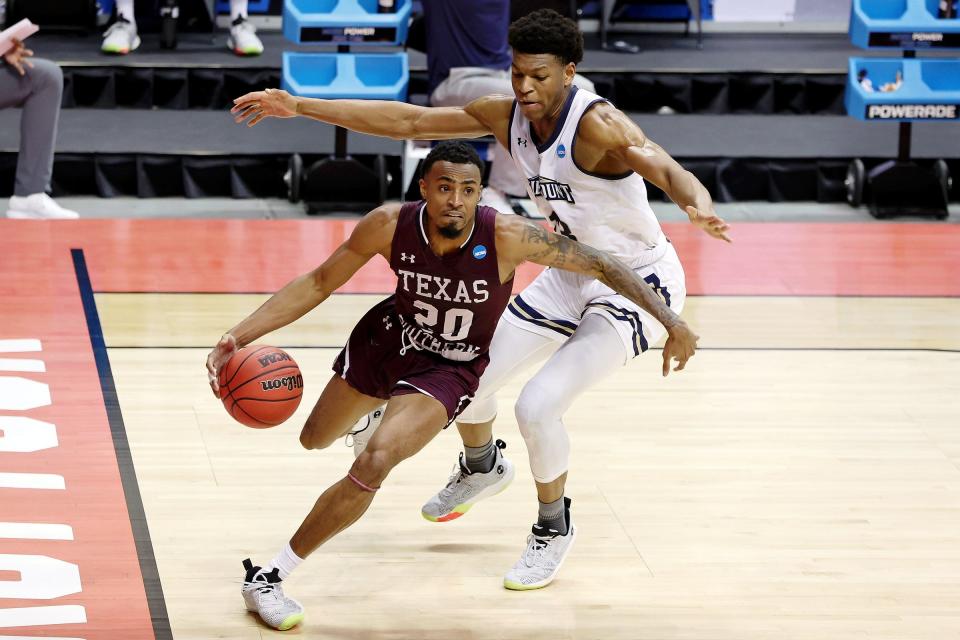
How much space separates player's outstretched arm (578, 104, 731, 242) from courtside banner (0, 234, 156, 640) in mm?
1873

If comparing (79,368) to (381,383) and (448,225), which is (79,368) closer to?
(381,383)

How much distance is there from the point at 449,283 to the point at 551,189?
1.64 ft

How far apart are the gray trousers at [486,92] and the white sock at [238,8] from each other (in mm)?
2023

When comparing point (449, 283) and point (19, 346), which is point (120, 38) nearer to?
point (19, 346)

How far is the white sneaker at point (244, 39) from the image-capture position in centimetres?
982

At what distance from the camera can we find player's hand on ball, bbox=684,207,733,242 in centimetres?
Result: 398

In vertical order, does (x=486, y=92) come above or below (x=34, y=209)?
above

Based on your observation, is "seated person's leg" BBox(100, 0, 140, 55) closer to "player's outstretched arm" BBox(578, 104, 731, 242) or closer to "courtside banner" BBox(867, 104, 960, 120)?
"courtside banner" BBox(867, 104, 960, 120)

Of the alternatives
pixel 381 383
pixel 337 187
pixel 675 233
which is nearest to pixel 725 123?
pixel 675 233

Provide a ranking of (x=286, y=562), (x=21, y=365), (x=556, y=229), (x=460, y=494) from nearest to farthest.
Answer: (x=286, y=562), (x=556, y=229), (x=460, y=494), (x=21, y=365)

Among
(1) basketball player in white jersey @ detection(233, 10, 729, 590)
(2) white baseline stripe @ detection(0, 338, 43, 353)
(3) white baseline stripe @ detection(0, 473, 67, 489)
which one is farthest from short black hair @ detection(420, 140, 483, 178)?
(2) white baseline stripe @ detection(0, 338, 43, 353)

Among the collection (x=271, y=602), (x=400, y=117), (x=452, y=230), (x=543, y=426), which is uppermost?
(x=400, y=117)

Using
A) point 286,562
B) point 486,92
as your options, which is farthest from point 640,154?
point 486,92

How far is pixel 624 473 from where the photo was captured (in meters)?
5.26
